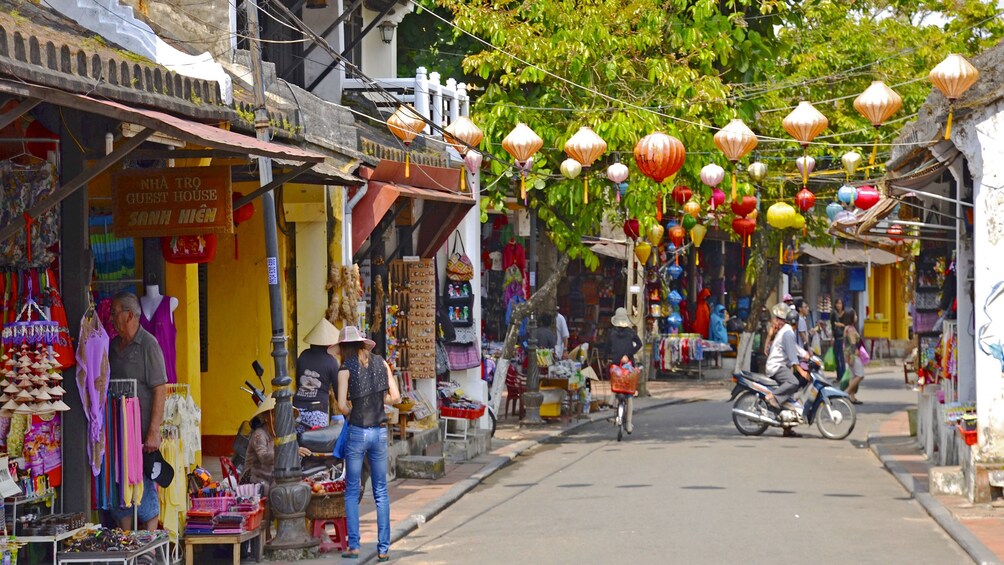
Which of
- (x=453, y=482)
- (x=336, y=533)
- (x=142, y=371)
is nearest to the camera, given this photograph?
(x=142, y=371)

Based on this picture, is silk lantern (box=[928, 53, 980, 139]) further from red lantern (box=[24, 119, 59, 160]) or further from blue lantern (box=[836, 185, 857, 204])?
red lantern (box=[24, 119, 59, 160])

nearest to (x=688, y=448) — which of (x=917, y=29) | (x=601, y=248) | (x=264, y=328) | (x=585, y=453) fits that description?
(x=585, y=453)

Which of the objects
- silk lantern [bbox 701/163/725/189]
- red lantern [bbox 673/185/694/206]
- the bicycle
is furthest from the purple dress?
red lantern [bbox 673/185/694/206]

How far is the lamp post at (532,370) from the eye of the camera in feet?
76.6

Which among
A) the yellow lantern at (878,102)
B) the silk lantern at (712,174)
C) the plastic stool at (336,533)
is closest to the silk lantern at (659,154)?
the yellow lantern at (878,102)

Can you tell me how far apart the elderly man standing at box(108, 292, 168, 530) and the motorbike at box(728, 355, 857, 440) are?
40.7 feet

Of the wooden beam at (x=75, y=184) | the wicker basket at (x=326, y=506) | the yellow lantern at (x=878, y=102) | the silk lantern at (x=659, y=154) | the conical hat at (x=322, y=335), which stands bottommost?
the wicker basket at (x=326, y=506)

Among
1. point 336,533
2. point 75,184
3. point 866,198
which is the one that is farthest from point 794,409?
point 75,184

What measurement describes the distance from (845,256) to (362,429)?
34741 millimetres

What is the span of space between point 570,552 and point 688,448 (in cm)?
863

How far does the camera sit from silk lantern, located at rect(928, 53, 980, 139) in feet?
42.8

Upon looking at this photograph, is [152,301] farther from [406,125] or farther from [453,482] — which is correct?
[453,482]

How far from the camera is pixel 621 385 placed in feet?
68.8

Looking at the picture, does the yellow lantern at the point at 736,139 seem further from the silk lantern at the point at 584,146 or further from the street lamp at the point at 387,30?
the street lamp at the point at 387,30
